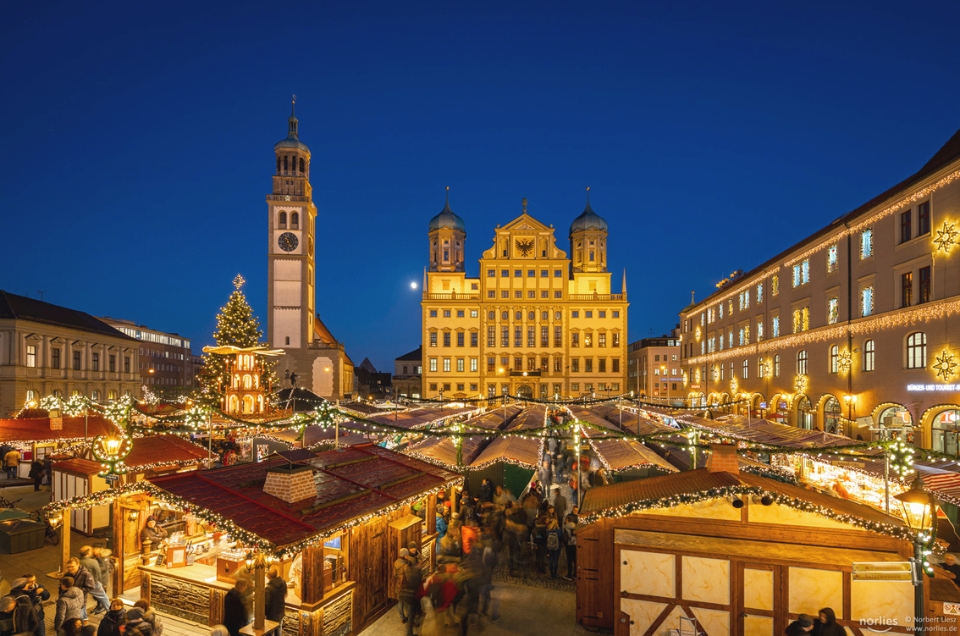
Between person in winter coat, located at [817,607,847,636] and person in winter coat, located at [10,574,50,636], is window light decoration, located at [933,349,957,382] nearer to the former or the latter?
person in winter coat, located at [817,607,847,636]

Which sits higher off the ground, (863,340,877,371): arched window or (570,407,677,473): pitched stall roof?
(863,340,877,371): arched window

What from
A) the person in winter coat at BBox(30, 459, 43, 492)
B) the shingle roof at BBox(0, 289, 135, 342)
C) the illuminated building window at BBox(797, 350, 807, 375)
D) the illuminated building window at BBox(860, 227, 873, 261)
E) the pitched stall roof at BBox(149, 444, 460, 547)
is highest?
the illuminated building window at BBox(860, 227, 873, 261)

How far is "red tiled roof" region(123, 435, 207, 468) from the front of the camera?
Result: 1490 cm

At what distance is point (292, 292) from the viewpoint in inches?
2315

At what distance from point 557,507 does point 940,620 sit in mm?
8305

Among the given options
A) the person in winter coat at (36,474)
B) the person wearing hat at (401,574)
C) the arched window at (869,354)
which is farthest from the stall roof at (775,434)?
the person in winter coat at (36,474)

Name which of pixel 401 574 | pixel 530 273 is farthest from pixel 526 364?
pixel 401 574

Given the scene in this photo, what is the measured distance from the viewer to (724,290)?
49094mm

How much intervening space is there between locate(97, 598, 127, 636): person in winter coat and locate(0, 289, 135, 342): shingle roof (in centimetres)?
4232

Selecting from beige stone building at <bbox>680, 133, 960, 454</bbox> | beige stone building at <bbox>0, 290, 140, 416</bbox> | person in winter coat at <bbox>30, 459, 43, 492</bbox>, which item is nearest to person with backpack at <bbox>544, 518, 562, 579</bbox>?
beige stone building at <bbox>680, 133, 960, 454</bbox>

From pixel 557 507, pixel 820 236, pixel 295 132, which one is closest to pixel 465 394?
pixel 295 132

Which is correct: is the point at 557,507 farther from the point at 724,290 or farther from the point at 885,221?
the point at 724,290

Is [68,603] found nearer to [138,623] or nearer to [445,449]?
[138,623]

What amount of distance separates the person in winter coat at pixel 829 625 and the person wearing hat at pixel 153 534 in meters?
11.5
